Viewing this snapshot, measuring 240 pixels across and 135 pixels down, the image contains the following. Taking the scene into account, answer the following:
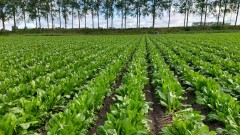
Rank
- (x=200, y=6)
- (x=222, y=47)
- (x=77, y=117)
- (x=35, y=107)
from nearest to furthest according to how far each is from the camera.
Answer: (x=77, y=117), (x=35, y=107), (x=222, y=47), (x=200, y=6)

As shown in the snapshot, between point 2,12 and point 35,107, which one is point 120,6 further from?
point 35,107

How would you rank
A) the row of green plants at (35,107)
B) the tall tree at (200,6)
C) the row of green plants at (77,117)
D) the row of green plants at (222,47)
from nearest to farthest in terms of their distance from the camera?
the row of green plants at (77,117) < the row of green plants at (35,107) < the row of green plants at (222,47) < the tall tree at (200,6)

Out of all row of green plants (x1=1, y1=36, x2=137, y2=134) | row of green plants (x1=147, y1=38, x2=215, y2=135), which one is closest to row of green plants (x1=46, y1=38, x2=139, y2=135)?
row of green plants (x1=1, y1=36, x2=137, y2=134)

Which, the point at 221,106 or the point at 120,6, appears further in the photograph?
the point at 120,6

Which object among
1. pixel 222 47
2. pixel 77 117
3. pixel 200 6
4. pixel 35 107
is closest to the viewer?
pixel 77 117

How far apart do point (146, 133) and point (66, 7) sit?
2573 inches

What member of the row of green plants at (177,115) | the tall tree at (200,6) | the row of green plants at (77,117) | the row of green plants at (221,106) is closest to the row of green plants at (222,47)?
the row of green plants at (221,106)

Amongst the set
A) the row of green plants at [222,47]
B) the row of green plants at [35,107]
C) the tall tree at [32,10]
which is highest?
the tall tree at [32,10]

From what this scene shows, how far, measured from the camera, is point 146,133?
3.24m

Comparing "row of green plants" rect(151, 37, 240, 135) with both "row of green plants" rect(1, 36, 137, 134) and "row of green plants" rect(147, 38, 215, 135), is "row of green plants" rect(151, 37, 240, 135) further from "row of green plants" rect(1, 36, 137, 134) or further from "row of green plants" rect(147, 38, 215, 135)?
"row of green plants" rect(1, 36, 137, 134)

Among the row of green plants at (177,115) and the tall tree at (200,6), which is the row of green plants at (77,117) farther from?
the tall tree at (200,6)

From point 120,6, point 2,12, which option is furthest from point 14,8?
point 120,6

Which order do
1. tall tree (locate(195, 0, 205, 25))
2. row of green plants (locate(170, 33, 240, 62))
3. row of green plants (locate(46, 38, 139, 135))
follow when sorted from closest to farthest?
1. row of green plants (locate(46, 38, 139, 135))
2. row of green plants (locate(170, 33, 240, 62))
3. tall tree (locate(195, 0, 205, 25))

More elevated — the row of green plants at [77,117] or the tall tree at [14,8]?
the tall tree at [14,8]
